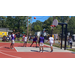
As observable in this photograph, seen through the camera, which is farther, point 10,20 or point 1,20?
point 1,20

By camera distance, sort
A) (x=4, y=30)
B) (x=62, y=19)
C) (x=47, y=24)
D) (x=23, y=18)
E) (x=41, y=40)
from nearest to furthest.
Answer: (x=41, y=40) → (x=4, y=30) → (x=23, y=18) → (x=47, y=24) → (x=62, y=19)

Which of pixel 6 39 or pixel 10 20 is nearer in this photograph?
pixel 6 39

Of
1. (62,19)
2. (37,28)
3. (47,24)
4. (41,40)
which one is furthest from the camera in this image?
(37,28)

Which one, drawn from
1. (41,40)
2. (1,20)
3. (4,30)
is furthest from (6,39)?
(1,20)

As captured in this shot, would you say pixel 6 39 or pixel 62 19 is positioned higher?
pixel 62 19

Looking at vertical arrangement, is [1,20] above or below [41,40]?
above

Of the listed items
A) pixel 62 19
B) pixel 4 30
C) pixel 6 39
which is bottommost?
pixel 6 39

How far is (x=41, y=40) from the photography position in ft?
33.5

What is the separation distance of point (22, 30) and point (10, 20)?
7362 mm

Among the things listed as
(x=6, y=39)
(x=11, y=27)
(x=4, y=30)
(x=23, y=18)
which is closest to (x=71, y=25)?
(x=23, y=18)

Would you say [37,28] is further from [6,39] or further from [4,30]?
[6,39]

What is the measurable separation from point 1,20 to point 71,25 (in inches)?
1359

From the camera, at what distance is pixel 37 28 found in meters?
70.8

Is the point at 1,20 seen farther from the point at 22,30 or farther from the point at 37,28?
the point at 37,28
